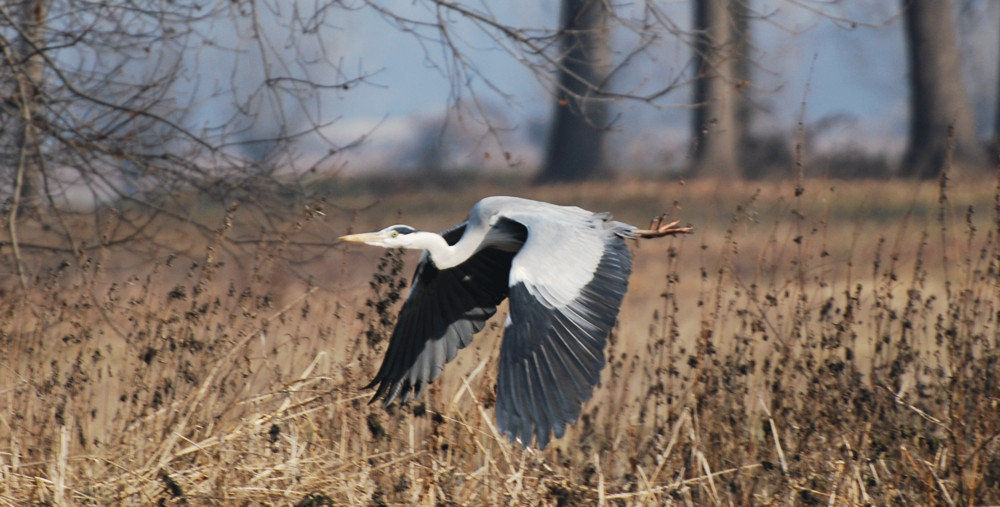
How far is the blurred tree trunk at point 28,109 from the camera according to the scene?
209 inches

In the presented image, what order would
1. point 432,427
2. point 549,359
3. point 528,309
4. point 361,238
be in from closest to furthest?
point 549,359 → point 528,309 → point 432,427 → point 361,238

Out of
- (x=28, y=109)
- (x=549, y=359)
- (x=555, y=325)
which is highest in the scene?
(x=28, y=109)

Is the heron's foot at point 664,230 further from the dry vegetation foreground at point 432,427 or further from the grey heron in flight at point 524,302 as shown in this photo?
the dry vegetation foreground at point 432,427

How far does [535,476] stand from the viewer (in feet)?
14.7

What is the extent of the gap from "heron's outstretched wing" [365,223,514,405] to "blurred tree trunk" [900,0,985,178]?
56.0 ft

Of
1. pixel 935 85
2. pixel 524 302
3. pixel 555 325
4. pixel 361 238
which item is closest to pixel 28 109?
pixel 361 238

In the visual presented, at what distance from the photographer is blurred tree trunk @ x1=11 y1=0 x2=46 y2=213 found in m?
5.31

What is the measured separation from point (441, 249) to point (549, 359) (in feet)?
3.51

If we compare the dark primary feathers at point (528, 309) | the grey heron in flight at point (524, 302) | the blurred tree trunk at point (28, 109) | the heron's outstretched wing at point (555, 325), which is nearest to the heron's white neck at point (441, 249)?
the grey heron in flight at point (524, 302)

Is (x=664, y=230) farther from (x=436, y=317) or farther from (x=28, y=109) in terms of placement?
(x=28, y=109)

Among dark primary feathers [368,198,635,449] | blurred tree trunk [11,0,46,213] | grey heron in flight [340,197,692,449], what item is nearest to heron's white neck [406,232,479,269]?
grey heron in flight [340,197,692,449]

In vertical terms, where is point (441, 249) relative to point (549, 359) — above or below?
above

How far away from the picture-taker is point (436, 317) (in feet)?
16.4

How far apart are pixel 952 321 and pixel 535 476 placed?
80.5 inches
